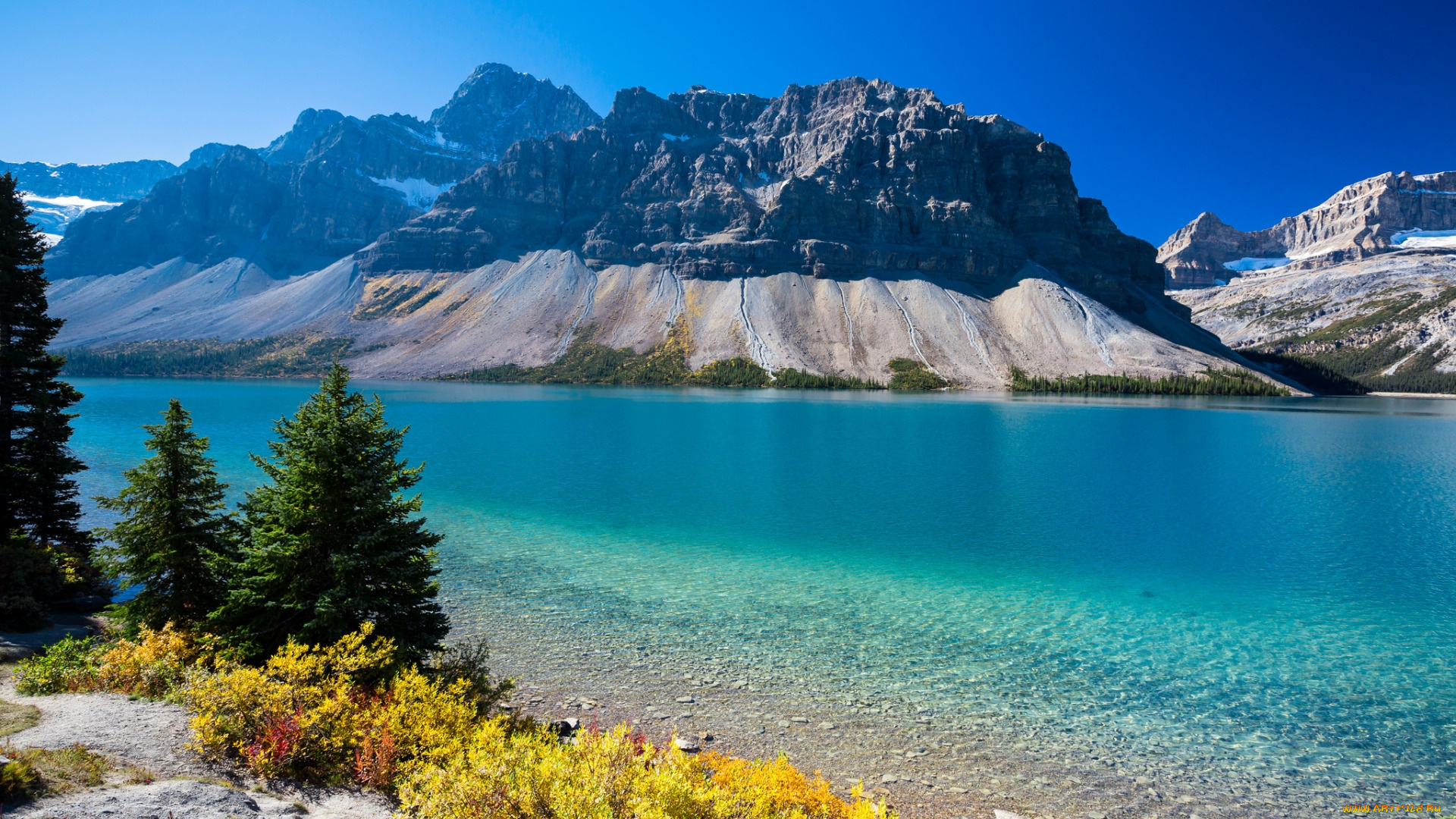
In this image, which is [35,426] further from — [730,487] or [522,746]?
[730,487]

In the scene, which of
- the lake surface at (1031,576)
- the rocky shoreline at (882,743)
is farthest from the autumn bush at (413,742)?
the lake surface at (1031,576)

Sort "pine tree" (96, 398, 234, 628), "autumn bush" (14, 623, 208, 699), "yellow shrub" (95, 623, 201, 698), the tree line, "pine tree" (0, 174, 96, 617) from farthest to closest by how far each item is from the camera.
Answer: "pine tree" (0, 174, 96, 617) < "pine tree" (96, 398, 234, 628) < the tree line < "yellow shrub" (95, 623, 201, 698) < "autumn bush" (14, 623, 208, 699)

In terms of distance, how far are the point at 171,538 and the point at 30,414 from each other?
13.2 m

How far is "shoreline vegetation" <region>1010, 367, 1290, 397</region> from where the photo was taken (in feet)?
557

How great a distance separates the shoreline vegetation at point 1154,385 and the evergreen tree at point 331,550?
18209 centimetres

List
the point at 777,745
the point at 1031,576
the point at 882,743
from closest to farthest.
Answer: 1. the point at 777,745
2. the point at 882,743
3. the point at 1031,576

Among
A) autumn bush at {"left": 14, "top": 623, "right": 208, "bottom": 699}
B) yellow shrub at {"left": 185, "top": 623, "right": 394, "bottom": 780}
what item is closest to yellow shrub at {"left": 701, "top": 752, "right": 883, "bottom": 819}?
yellow shrub at {"left": 185, "top": 623, "right": 394, "bottom": 780}

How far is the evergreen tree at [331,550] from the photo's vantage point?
46.5ft

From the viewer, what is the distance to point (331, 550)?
14.7 metres

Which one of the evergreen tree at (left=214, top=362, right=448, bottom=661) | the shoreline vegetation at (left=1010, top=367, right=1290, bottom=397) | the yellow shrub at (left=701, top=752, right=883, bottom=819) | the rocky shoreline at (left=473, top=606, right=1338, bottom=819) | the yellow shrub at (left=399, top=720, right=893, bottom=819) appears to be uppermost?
the shoreline vegetation at (left=1010, top=367, right=1290, bottom=397)

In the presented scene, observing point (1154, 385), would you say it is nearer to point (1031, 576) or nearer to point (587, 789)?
point (1031, 576)

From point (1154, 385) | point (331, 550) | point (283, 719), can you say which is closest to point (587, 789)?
point (283, 719)

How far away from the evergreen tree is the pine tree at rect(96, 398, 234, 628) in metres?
2.19

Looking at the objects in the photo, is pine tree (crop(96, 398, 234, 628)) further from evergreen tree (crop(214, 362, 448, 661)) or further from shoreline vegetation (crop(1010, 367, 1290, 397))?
shoreline vegetation (crop(1010, 367, 1290, 397))
